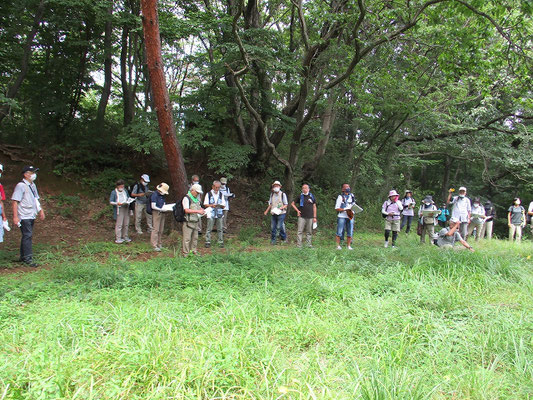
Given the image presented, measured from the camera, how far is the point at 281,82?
36.5 feet

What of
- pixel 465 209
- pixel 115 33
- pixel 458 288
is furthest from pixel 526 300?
pixel 115 33

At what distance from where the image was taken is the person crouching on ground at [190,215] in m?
7.06

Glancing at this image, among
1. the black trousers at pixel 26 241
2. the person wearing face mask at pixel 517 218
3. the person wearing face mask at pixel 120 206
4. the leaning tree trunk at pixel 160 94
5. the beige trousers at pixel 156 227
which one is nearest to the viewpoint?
the black trousers at pixel 26 241

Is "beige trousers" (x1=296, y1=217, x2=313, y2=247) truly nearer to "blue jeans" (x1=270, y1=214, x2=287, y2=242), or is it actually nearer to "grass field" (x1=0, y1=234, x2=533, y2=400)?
"blue jeans" (x1=270, y1=214, x2=287, y2=242)

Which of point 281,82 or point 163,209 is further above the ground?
point 281,82

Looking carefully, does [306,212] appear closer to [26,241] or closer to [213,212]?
[213,212]

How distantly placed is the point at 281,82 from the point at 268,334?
968 centimetres

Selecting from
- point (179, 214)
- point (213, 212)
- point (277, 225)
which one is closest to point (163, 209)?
point (179, 214)

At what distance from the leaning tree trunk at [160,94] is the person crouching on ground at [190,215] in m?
1.48

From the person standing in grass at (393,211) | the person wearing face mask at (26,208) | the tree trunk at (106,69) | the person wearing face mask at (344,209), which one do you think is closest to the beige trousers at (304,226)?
the person wearing face mask at (344,209)

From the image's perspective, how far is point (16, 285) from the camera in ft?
14.9

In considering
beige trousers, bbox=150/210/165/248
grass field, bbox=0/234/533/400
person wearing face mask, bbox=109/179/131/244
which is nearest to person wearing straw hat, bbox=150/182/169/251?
beige trousers, bbox=150/210/165/248

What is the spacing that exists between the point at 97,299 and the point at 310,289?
266 cm

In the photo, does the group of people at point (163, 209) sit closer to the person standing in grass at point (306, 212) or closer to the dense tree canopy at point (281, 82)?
the dense tree canopy at point (281, 82)
